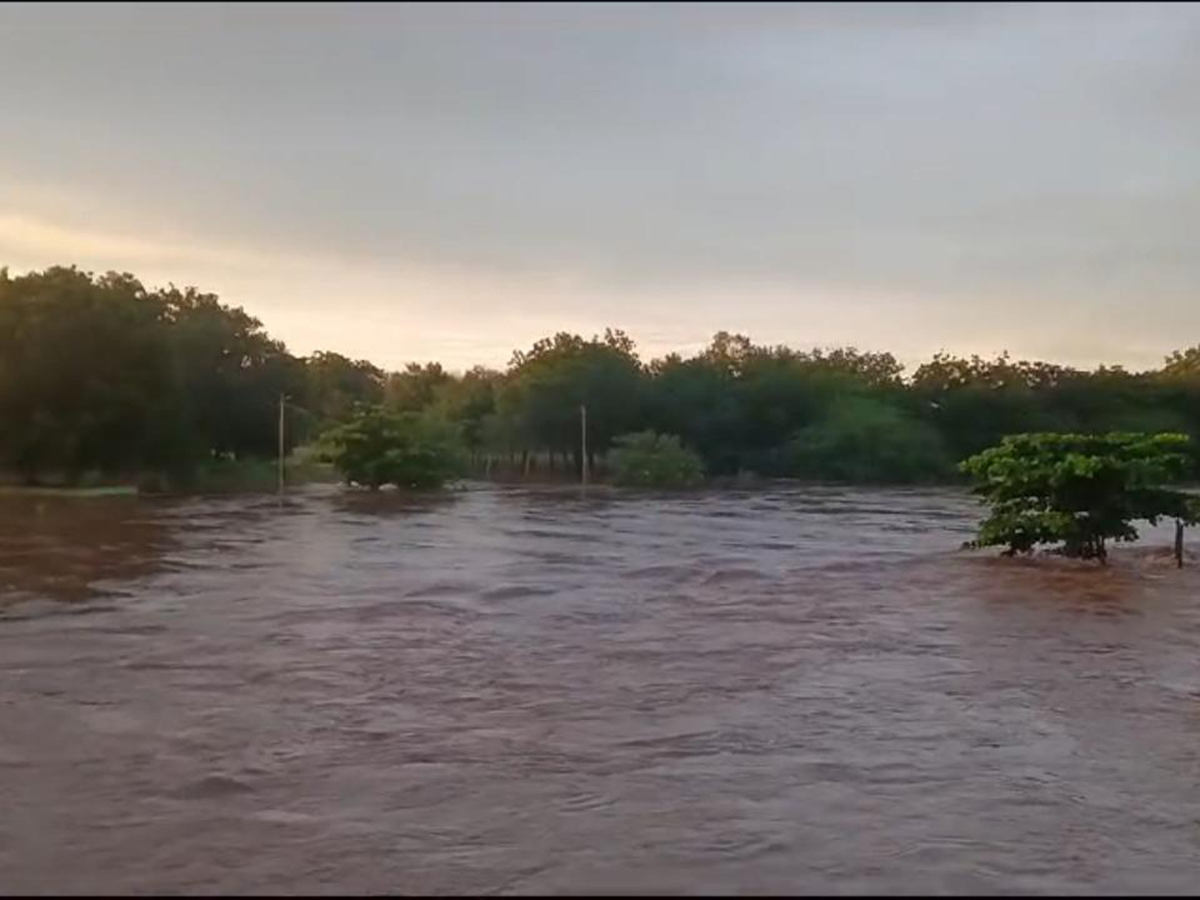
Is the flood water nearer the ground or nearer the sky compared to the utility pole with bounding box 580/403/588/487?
nearer the ground

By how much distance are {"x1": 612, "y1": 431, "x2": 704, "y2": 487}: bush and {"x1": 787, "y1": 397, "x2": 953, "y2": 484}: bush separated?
11.1 feet

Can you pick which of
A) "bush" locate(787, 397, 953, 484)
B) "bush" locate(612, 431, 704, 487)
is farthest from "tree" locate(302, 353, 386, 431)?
"bush" locate(787, 397, 953, 484)

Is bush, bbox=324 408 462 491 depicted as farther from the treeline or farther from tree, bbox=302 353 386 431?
tree, bbox=302 353 386 431

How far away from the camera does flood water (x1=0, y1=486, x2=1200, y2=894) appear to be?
4.19m

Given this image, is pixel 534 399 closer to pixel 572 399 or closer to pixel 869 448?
pixel 572 399

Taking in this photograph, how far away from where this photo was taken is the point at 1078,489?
13.6 metres

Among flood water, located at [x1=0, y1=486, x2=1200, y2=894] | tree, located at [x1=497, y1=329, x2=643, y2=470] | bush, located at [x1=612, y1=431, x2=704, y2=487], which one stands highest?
tree, located at [x1=497, y1=329, x2=643, y2=470]

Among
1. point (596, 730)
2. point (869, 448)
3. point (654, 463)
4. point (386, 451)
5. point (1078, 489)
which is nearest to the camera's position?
point (596, 730)

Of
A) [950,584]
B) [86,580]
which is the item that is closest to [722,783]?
Result: [950,584]

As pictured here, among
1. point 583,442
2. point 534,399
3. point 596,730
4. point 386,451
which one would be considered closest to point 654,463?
point 583,442

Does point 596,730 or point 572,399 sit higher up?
point 572,399

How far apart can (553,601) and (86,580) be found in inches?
169

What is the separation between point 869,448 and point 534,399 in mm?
9703

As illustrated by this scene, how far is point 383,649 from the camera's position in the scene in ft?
27.3
